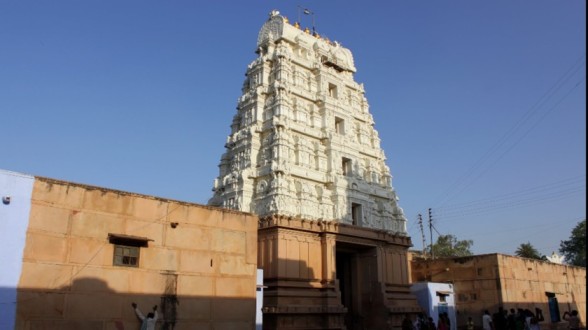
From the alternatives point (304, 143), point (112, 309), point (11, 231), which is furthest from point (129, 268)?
point (304, 143)

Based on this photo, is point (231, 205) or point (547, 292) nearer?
point (231, 205)

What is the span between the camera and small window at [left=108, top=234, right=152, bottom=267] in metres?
14.9

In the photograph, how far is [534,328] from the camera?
60.6 ft

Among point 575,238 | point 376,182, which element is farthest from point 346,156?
point 575,238

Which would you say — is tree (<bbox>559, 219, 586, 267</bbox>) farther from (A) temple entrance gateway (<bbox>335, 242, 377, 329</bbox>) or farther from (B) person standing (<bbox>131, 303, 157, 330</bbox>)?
(B) person standing (<bbox>131, 303, 157, 330</bbox>)

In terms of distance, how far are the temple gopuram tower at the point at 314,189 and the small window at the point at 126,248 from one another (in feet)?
30.1

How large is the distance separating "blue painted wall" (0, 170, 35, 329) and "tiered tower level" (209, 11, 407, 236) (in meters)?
13.6

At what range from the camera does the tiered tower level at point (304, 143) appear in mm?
27812

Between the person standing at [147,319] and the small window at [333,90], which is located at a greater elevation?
the small window at [333,90]

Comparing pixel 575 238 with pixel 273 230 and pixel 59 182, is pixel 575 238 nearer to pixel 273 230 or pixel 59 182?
pixel 273 230

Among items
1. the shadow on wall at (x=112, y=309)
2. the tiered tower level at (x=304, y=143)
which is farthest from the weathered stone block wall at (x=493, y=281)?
the shadow on wall at (x=112, y=309)

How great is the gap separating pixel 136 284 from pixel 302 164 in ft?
48.6

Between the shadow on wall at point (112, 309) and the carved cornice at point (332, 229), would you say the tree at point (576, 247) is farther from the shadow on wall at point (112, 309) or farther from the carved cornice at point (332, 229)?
the shadow on wall at point (112, 309)

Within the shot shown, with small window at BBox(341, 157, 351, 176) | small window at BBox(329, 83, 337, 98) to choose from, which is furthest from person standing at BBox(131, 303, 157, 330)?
small window at BBox(329, 83, 337, 98)
